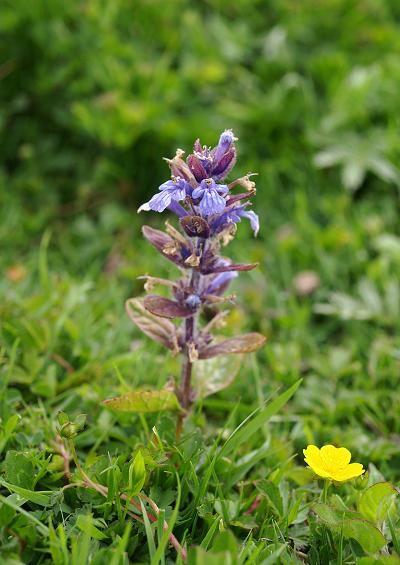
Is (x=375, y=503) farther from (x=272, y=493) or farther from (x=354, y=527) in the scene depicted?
(x=272, y=493)

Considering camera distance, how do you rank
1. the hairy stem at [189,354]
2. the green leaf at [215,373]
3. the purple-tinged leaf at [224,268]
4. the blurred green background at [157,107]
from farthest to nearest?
the blurred green background at [157,107]
the green leaf at [215,373]
the hairy stem at [189,354]
the purple-tinged leaf at [224,268]

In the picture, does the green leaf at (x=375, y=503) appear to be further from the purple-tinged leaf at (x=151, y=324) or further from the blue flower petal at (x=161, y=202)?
the blue flower petal at (x=161, y=202)

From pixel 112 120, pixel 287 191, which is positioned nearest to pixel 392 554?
pixel 287 191

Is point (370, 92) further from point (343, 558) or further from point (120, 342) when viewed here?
point (343, 558)

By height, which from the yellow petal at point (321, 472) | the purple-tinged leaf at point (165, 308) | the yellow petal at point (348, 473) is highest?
the purple-tinged leaf at point (165, 308)

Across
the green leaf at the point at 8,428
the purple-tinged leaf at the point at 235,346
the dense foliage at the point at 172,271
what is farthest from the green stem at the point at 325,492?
the green leaf at the point at 8,428

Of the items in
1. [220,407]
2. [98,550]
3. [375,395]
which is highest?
[98,550]
